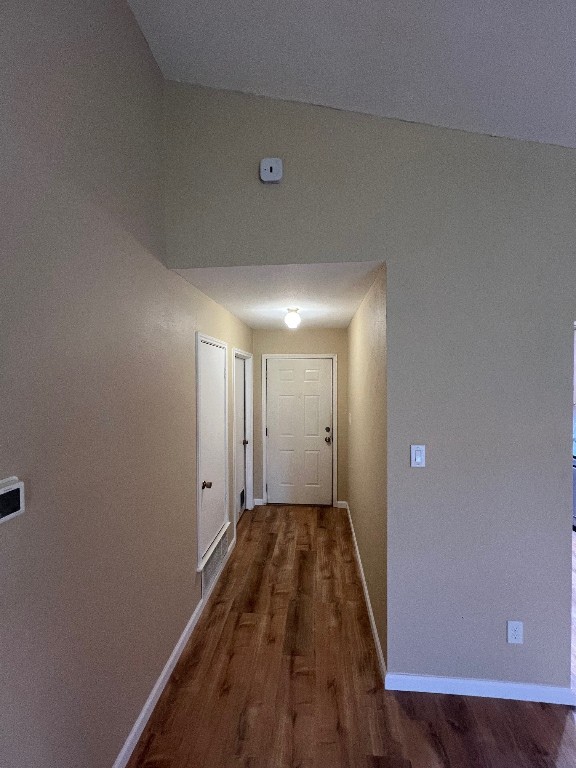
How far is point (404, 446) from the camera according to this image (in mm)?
1780

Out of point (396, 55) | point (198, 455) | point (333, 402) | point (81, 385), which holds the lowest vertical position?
point (198, 455)

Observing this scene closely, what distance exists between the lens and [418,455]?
1.77 m

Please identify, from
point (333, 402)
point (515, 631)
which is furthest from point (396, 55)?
point (333, 402)

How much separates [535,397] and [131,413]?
6.18 ft

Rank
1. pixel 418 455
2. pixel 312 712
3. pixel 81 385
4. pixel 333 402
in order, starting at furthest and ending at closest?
1. pixel 333 402
2. pixel 418 455
3. pixel 312 712
4. pixel 81 385

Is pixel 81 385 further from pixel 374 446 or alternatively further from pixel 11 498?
pixel 374 446

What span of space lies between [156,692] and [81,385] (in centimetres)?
155

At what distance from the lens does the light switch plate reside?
1770mm

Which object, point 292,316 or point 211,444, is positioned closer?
point 211,444

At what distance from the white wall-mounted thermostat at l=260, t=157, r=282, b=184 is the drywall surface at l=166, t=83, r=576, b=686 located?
309 millimetres

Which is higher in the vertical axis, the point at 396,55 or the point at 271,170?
the point at 396,55

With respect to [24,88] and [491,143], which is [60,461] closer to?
[24,88]

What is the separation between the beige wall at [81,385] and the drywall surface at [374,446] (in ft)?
3.74

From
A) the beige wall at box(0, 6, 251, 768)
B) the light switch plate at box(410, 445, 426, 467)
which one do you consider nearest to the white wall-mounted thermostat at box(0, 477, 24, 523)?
the beige wall at box(0, 6, 251, 768)
